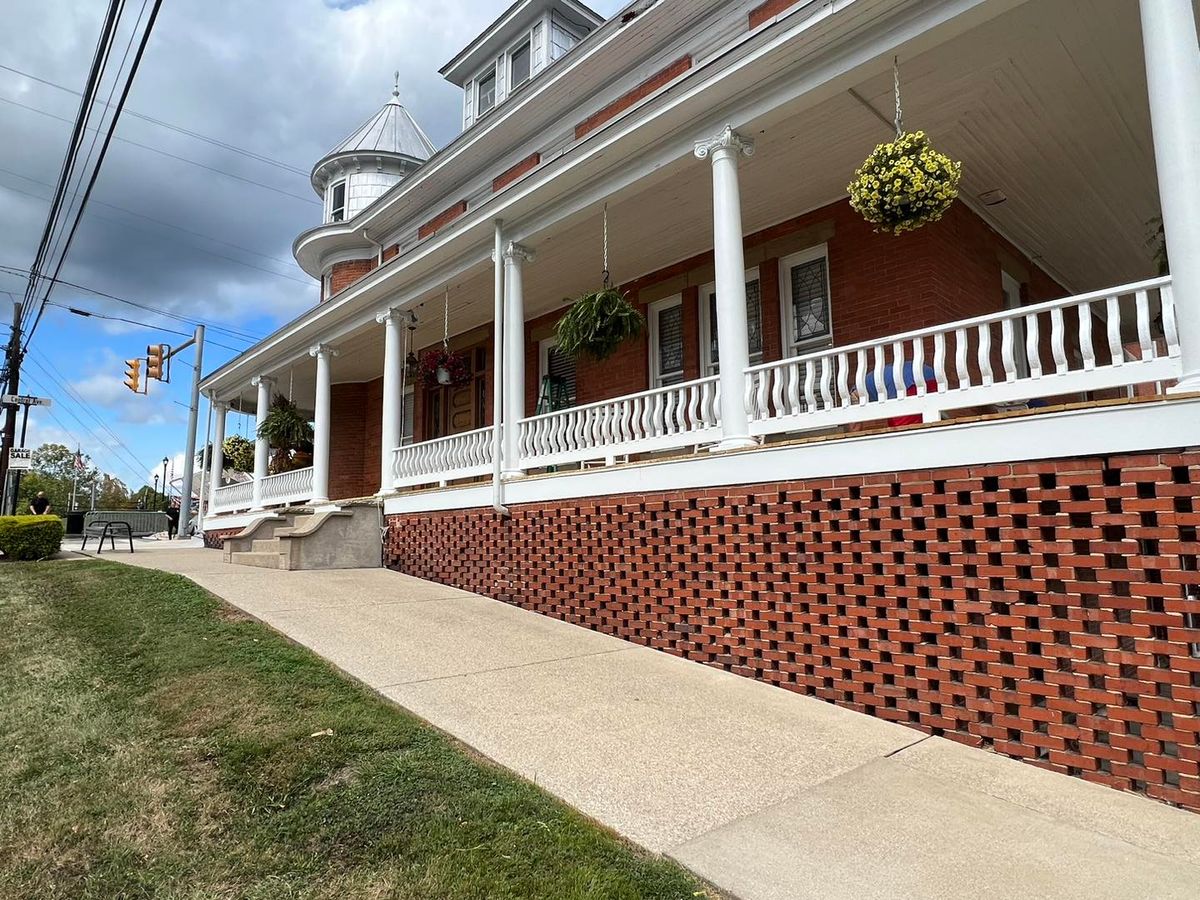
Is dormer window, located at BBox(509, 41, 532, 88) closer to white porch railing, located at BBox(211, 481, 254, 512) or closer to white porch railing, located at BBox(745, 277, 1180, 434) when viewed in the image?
white porch railing, located at BBox(211, 481, 254, 512)

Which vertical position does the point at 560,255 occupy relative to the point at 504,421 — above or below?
above

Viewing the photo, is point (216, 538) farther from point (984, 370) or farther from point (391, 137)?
point (984, 370)

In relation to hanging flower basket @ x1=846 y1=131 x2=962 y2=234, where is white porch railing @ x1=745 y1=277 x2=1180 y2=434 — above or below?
below

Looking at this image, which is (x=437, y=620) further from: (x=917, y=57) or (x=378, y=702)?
(x=917, y=57)

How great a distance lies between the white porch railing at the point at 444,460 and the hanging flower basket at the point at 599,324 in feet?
6.29

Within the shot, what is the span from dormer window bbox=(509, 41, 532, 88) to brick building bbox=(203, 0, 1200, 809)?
2.19 metres

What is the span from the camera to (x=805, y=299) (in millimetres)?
8711

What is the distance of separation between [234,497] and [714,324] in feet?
40.3

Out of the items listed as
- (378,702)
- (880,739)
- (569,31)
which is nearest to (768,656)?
(880,739)

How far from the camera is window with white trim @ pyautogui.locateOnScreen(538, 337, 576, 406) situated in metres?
11.8

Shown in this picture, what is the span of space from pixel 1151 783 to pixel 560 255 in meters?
8.26

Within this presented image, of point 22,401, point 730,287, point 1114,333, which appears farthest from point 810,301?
point 22,401

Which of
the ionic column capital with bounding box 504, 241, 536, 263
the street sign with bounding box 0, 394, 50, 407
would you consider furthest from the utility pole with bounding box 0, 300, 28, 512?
the ionic column capital with bounding box 504, 241, 536, 263

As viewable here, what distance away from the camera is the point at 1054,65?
6238 mm
